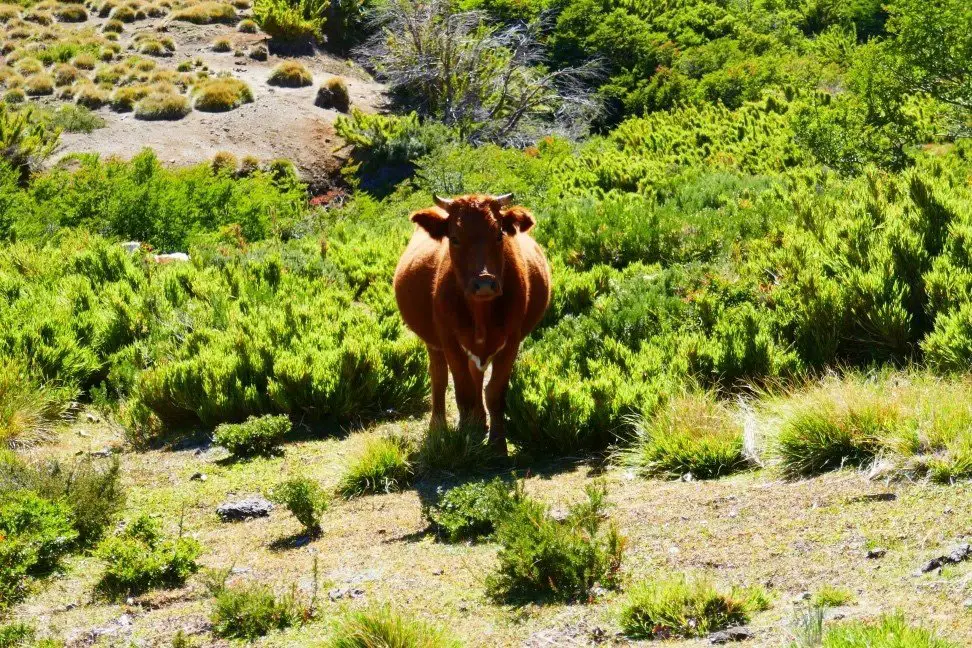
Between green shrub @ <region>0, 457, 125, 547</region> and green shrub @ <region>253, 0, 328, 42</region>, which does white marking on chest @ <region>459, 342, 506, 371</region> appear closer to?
green shrub @ <region>0, 457, 125, 547</region>

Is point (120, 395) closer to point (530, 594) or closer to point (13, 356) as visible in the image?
point (13, 356)

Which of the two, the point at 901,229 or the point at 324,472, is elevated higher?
the point at 901,229

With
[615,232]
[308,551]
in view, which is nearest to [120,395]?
[308,551]

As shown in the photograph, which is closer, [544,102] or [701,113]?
[701,113]

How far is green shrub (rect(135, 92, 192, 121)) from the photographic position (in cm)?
4081

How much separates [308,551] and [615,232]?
24.7ft

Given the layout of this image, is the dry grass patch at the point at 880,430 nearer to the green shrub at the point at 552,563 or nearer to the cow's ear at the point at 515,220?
the green shrub at the point at 552,563

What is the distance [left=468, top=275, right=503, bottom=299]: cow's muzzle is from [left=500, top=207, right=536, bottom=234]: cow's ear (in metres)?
0.67

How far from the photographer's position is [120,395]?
446 inches

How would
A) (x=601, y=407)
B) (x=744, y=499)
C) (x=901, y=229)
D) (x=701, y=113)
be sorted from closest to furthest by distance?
(x=744, y=499) < (x=601, y=407) < (x=901, y=229) < (x=701, y=113)

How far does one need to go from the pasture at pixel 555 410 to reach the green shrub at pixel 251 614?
2 cm

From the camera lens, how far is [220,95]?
136 ft

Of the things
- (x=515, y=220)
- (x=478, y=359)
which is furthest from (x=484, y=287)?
(x=478, y=359)

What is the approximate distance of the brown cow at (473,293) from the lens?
7.83 metres
